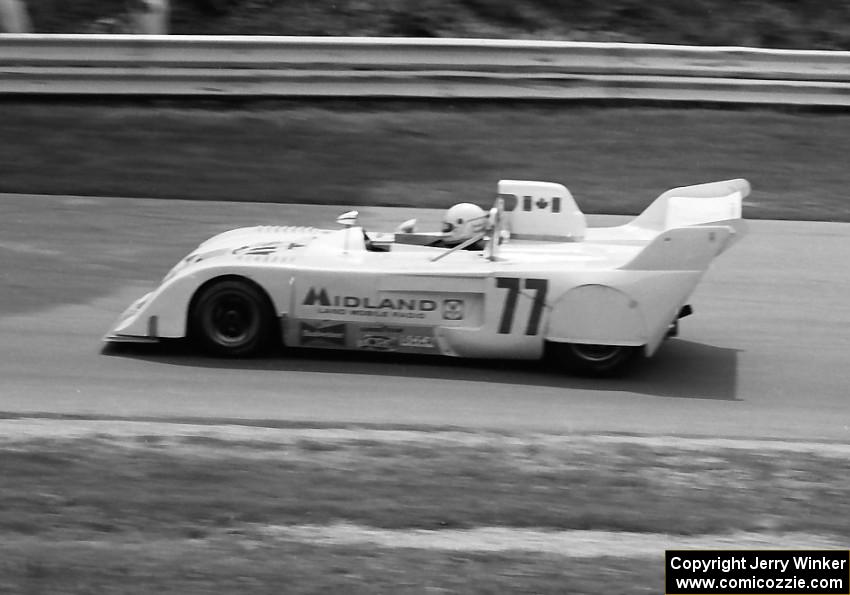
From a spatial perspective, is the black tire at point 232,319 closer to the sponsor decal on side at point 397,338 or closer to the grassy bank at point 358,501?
the sponsor decal on side at point 397,338

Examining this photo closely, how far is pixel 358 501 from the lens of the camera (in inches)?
221

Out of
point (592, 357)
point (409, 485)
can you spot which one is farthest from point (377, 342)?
point (409, 485)

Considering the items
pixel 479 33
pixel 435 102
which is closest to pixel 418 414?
pixel 435 102

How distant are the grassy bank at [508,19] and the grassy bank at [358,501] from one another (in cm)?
933

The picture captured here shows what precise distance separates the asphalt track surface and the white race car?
0.17 metres

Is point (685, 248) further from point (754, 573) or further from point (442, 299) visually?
point (754, 573)

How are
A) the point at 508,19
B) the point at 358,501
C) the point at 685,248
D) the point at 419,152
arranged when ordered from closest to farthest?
the point at 358,501 < the point at 685,248 < the point at 419,152 < the point at 508,19

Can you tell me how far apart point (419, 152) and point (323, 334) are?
496 centimetres

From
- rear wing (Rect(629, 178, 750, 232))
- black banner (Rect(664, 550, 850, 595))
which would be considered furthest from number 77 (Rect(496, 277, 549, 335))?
black banner (Rect(664, 550, 850, 595))

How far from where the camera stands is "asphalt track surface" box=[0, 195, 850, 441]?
23.2 feet

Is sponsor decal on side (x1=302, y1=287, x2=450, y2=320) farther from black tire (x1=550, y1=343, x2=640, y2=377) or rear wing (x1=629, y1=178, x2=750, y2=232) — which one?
rear wing (x1=629, y1=178, x2=750, y2=232)

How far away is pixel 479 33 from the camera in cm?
1532

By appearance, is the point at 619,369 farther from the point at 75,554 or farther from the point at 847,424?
the point at 75,554

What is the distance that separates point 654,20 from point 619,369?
8656 millimetres
